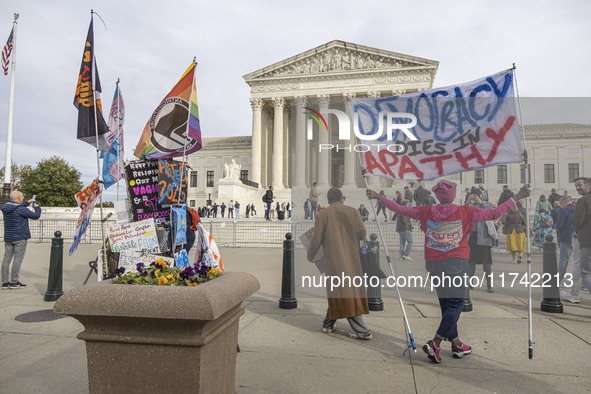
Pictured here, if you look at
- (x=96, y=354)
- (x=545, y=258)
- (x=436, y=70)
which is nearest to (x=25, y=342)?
(x=96, y=354)

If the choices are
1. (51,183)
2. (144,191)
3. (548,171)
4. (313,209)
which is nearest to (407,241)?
(313,209)

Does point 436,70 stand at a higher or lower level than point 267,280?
higher

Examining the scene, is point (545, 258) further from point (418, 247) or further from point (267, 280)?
point (418, 247)

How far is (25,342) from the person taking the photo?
4602 millimetres

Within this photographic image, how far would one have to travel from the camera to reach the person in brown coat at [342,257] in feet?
15.6

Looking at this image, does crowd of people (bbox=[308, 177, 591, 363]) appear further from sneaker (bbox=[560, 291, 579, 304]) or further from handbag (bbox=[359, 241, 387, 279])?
handbag (bbox=[359, 241, 387, 279])

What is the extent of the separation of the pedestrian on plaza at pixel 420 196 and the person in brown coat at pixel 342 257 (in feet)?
2.57

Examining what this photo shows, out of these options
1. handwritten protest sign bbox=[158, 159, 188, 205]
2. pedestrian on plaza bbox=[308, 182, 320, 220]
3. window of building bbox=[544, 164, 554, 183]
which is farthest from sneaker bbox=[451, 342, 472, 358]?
window of building bbox=[544, 164, 554, 183]

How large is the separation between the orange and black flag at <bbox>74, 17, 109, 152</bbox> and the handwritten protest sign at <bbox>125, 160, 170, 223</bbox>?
24.3 inches

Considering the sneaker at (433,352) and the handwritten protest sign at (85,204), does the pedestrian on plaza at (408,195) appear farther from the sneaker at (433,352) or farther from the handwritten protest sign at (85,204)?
the handwritten protest sign at (85,204)

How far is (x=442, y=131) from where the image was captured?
187 inches

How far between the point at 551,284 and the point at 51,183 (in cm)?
5978

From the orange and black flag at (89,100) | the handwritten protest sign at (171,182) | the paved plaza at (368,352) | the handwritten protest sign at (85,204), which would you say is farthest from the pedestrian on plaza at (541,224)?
the orange and black flag at (89,100)

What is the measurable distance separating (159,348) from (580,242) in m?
6.41
